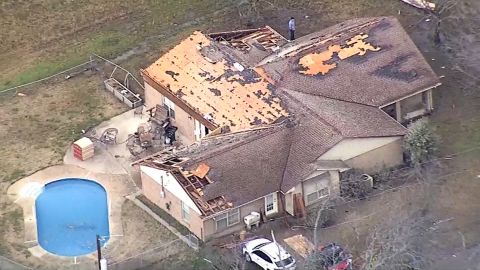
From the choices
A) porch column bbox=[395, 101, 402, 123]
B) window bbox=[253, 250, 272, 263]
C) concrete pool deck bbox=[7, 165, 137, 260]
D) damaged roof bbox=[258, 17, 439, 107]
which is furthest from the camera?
porch column bbox=[395, 101, 402, 123]

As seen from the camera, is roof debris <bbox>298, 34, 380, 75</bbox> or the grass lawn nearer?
roof debris <bbox>298, 34, 380, 75</bbox>

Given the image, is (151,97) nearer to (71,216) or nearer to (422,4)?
(71,216)

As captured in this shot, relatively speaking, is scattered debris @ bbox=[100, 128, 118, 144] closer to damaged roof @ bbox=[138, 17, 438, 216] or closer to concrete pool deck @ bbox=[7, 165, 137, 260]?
concrete pool deck @ bbox=[7, 165, 137, 260]

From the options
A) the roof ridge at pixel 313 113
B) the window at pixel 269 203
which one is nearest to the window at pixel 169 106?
the roof ridge at pixel 313 113

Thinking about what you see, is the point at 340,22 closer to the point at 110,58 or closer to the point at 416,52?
the point at 416,52

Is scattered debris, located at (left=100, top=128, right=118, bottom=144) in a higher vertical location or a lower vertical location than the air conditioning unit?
higher

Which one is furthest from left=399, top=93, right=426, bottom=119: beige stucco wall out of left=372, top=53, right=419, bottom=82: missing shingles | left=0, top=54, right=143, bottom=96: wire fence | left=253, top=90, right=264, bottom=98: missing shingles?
left=0, top=54, right=143, bottom=96: wire fence

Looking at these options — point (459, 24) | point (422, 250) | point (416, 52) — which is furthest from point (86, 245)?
point (459, 24)

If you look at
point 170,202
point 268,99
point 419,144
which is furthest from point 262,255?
point 419,144
